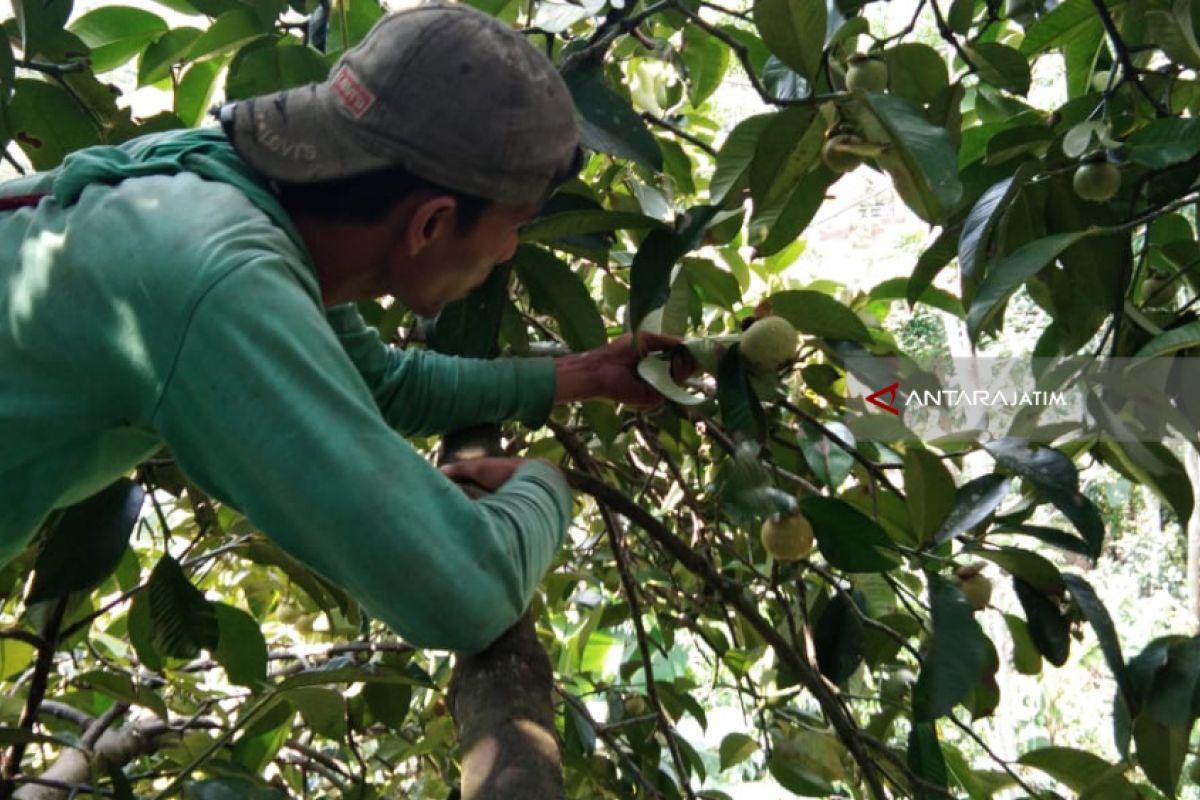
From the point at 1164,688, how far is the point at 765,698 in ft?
1.43

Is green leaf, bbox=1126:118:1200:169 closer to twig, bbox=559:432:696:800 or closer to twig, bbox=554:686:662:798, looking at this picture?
twig, bbox=559:432:696:800

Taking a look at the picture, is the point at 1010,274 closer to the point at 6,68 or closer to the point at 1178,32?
the point at 1178,32

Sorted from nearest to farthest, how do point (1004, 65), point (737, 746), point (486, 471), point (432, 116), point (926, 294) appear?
point (432, 116)
point (486, 471)
point (1004, 65)
point (926, 294)
point (737, 746)

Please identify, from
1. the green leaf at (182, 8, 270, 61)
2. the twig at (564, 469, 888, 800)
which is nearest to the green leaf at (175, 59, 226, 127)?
the green leaf at (182, 8, 270, 61)

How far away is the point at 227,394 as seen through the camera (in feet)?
1.92

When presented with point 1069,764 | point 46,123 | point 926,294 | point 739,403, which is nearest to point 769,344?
point 739,403

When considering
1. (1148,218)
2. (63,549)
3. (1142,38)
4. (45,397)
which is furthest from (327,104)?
(1142,38)

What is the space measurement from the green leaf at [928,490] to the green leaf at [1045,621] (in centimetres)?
11

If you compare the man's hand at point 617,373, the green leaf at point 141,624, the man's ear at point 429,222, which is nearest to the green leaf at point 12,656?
the green leaf at point 141,624

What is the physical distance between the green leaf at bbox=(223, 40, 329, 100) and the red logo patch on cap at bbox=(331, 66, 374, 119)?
390 mm

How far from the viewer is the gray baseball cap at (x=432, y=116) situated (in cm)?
69

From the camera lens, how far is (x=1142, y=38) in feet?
3.67

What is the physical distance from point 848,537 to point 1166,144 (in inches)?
16.3

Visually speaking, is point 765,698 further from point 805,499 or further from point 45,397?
point 45,397
